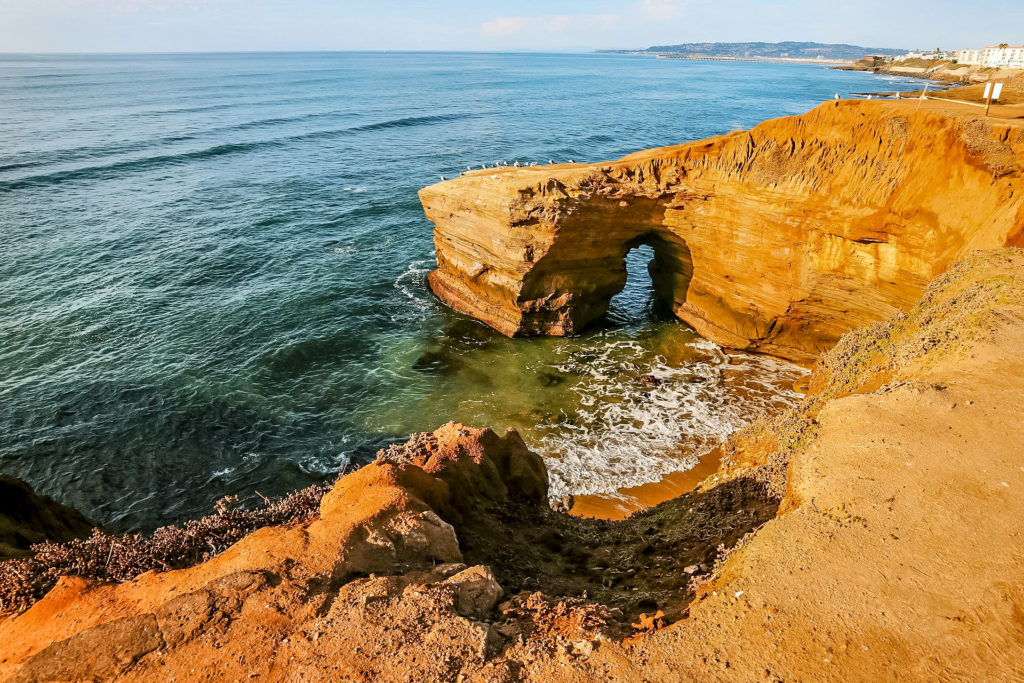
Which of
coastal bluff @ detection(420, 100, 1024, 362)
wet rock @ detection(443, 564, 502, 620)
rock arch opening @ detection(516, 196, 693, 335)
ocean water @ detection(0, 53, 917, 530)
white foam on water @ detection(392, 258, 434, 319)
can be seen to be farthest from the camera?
white foam on water @ detection(392, 258, 434, 319)

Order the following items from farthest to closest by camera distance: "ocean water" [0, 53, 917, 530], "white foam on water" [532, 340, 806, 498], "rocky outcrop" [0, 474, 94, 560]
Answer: "ocean water" [0, 53, 917, 530]
"white foam on water" [532, 340, 806, 498]
"rocky outcrop" [0, 474, 94, 560]

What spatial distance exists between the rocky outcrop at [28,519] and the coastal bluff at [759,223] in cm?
1402

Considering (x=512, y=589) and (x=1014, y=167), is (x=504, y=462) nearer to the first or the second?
(x=512, y=589)

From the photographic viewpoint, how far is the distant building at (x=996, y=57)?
3123 inches

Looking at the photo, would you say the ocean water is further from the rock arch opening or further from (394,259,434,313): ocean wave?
the rock arch opening

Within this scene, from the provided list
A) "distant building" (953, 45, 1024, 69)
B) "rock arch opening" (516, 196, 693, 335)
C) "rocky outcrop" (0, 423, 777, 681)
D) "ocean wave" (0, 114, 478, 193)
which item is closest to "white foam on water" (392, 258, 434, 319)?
"rock arch opening" (516, 196, 693, 335)

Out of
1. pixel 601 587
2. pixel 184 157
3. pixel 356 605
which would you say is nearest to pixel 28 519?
pixel 356 605

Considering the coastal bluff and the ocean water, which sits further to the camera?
the ocean water

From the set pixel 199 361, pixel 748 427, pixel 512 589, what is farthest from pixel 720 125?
pixel 512 589

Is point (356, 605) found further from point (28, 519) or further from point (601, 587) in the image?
point (28, 519)

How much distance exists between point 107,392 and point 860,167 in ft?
78.6

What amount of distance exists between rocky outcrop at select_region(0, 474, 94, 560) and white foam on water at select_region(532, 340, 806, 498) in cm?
1028

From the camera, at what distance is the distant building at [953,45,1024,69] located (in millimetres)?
79312

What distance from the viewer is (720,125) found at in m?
59.7
